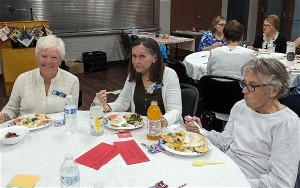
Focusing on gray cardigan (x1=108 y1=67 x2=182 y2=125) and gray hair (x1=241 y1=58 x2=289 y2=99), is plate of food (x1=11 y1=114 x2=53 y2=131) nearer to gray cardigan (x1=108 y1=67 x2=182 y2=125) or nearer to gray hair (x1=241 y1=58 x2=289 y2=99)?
gray cardigan (x1=108 y1=67 x2=182 y2=125)

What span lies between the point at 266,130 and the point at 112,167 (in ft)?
2.49

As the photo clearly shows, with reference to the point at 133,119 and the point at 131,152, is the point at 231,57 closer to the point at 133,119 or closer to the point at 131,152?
the point at 133,119

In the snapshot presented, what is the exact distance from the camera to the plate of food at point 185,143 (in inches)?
59.8

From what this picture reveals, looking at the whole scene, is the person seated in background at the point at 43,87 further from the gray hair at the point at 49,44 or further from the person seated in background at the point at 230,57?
the person seated in background at the point at 230,57

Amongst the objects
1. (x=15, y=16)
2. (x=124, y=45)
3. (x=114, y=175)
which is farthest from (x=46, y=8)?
(x=114, y=175)

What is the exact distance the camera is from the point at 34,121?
1.91 metres

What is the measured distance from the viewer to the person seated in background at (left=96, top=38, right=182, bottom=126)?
7.18 ft

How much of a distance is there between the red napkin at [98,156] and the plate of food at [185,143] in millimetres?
256

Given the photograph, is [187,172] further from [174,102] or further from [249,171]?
[174,102]

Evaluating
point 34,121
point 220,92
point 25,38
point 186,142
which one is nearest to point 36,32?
point 25,38

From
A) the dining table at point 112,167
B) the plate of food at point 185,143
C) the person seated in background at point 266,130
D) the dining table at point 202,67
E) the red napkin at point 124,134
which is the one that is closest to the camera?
the dining table at point 112,167

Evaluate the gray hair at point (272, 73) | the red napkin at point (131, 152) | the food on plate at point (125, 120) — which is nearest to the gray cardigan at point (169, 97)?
the food on plate at point (125, 120)

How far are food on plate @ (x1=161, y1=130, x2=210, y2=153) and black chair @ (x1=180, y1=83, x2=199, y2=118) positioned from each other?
1.77ft

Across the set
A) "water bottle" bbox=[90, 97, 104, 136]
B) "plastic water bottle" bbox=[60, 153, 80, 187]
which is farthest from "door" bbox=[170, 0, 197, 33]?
"plastic water bottle" bbox=[60, 153, 80, 187]
